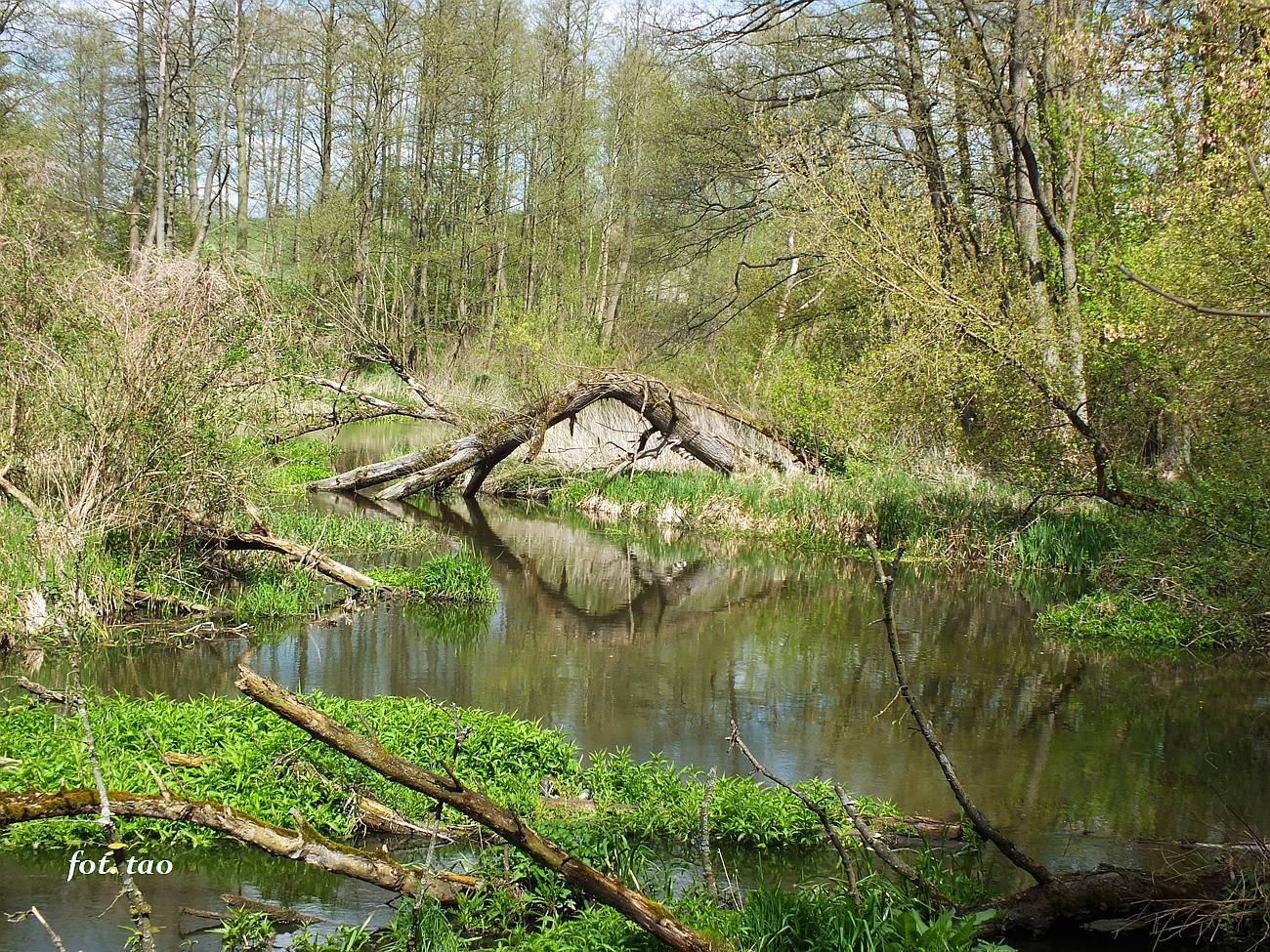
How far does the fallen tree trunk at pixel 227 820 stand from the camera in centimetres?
362

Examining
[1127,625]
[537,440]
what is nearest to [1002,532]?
[1127,625]

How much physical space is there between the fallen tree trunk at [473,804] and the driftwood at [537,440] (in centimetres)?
1393

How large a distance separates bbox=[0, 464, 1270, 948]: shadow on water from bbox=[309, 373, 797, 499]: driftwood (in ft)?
15.0

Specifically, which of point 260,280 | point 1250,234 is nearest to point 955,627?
point 1250,234

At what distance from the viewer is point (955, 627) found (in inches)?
458

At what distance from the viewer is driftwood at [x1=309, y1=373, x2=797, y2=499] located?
17.5m

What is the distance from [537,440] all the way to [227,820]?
1391cm

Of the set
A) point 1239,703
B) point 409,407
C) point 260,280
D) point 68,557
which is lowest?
point 1239,703

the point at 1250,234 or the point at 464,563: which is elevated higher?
the point at 1250,234

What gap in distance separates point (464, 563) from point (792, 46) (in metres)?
12.5

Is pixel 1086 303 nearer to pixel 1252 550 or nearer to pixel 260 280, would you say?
pixel 1252 550

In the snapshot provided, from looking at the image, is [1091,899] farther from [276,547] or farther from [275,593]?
[276,547]

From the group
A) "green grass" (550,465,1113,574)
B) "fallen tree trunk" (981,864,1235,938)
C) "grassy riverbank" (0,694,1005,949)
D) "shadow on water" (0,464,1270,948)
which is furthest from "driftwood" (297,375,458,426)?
"fallen tree trunk" (981,864,1235,938)

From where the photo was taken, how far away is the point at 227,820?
3.68 meters
